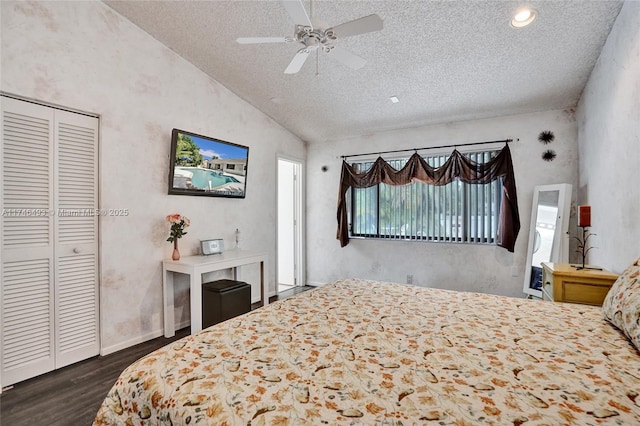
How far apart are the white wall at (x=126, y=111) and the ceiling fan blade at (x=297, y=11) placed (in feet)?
6.55

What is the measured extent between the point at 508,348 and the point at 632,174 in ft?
5.84

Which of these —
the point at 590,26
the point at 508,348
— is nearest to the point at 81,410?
the point at 508,348

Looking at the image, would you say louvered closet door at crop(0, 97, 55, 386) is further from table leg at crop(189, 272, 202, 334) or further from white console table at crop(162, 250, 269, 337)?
table leg at crop(189, 272, 202, 334)

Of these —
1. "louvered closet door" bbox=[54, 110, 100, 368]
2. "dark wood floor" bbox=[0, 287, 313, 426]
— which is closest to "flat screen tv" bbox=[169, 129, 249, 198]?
"louvered closet door" bbox=[54, 110, 100, 368]

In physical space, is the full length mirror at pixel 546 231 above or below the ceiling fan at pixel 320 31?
below

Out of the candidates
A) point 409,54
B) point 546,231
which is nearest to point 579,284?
point 546,231

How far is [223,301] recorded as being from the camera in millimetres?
3172

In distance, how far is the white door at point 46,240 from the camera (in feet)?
7.69

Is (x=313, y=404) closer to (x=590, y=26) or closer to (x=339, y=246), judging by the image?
(x=590, y=26)

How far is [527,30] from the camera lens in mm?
2553

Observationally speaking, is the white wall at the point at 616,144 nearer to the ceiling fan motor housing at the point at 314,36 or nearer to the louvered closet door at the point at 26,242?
the ceiling fan motor housing at the point at 314,36

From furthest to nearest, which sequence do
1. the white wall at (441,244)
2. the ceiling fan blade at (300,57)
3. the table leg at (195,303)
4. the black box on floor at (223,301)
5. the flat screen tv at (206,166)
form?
1. the white wall at (441,244)
2. the flat screen tv at (206,166)
3. the black box on floor at (223,301)
4. the table leg at (195,303)
5. the ceiling fan blade at (300,57)

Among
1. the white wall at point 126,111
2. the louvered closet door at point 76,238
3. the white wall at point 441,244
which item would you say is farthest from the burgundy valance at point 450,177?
the louvered closet door at point 76,238

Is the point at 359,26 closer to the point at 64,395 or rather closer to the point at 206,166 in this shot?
the point at 206,166
